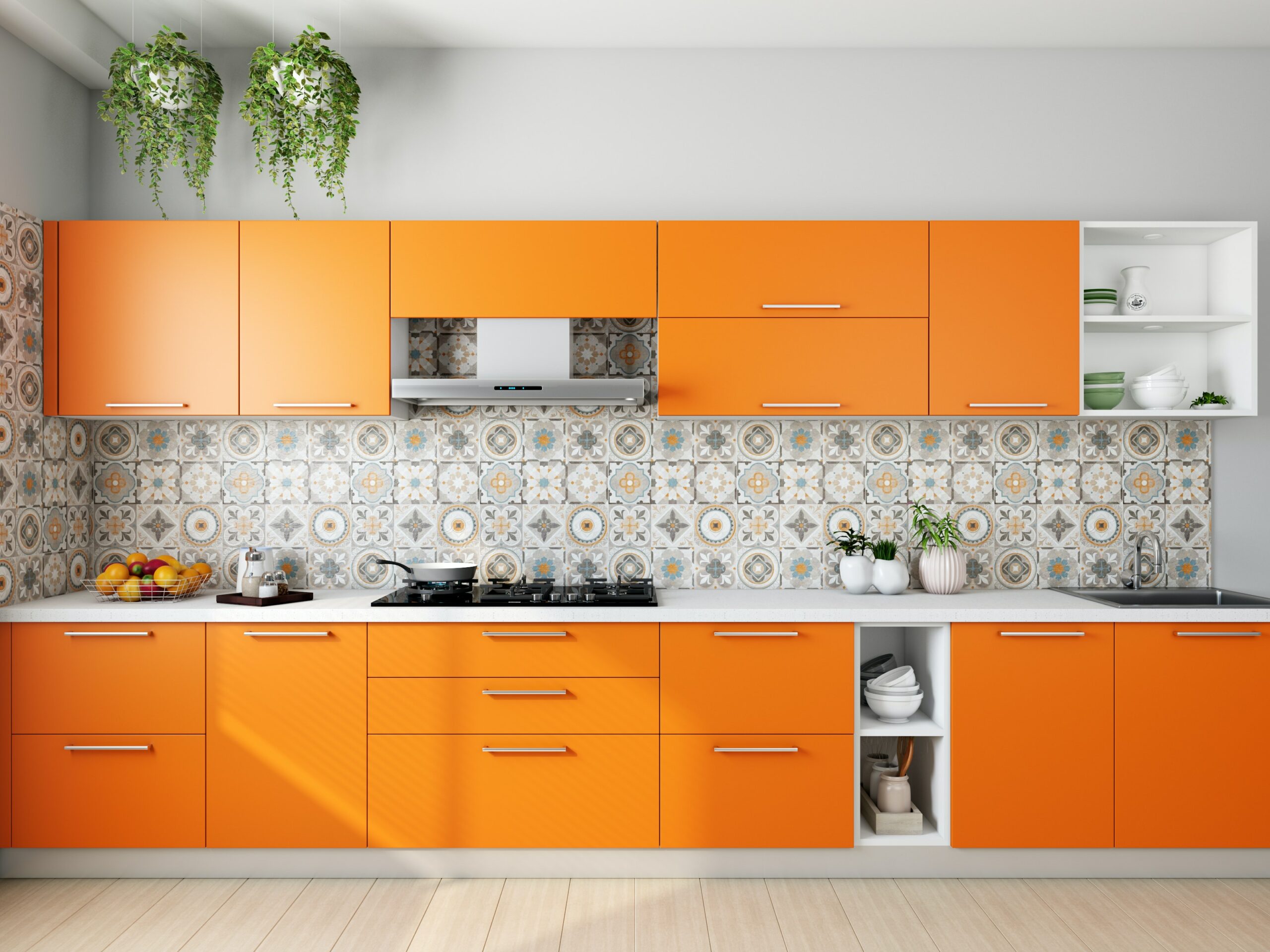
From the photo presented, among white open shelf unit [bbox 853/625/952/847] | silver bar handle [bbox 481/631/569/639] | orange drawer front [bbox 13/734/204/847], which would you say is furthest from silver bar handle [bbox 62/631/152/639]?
white open shelf unit [bbox 853/625/952/847]

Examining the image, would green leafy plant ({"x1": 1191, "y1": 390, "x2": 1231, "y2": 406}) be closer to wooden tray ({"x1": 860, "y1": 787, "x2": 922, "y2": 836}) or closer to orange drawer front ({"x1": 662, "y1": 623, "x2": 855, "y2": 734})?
orange drawer front ({"x1": 662, "y1": 623, "x2": 855, "y2": 734})

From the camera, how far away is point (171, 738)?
8.87 feet

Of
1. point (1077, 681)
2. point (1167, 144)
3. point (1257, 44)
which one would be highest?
point (1257, 44)

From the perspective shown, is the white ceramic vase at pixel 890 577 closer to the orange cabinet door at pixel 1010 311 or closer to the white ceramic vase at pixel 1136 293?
the orange cabinet door at pixel 1010 311

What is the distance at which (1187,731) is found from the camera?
2.68 metres

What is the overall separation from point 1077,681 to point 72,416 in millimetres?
3589

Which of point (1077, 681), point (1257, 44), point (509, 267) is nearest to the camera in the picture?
point (1077, 681)

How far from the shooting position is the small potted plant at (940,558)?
9.93ft

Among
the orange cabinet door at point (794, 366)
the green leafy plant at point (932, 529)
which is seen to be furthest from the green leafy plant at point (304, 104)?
the green leafy plant at point (932, 529)

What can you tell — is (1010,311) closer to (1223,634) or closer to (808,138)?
(808,138)

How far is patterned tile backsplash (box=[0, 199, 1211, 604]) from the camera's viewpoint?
3.24m

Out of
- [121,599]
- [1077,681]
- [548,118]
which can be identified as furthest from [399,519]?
[1077,681]

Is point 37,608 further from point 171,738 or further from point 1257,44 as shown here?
point 1257,44

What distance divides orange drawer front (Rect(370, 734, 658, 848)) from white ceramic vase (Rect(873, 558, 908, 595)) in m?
1.00
